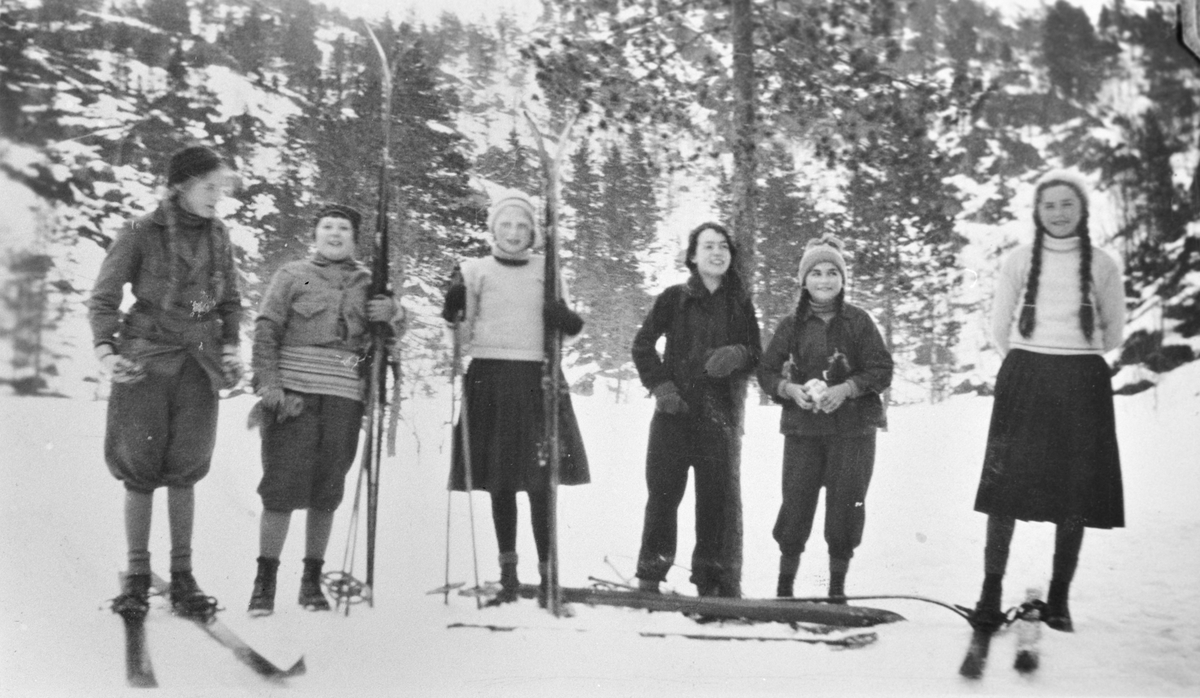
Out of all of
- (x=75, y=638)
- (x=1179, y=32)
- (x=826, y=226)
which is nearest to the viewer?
(x=75, y=638)

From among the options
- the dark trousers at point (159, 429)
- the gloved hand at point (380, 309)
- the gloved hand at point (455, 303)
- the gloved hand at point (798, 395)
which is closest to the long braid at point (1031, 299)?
the gloved hand at point (798, 395)

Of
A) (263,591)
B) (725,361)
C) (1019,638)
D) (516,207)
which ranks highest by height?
(516,207)

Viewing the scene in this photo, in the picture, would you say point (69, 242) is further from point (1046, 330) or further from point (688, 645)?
point (1046, 330)

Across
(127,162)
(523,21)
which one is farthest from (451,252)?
(127,162)

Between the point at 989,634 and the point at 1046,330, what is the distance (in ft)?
3.44

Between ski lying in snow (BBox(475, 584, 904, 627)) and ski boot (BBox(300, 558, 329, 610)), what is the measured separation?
30.5 inches

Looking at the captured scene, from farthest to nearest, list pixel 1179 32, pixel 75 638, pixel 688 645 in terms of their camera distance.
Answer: pixel 1179 32 → pixel 688 645 → pixel 75 638

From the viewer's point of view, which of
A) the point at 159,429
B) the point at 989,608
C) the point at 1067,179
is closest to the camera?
the point at 159,429

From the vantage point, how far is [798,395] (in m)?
2.61

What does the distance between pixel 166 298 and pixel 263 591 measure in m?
0.94

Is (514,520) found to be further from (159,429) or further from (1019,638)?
(1019,638)

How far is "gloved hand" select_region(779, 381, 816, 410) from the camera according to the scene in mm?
2609

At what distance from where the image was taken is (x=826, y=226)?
2.73 meters

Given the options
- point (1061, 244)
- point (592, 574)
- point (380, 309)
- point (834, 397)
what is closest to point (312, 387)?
point (380, 309)
